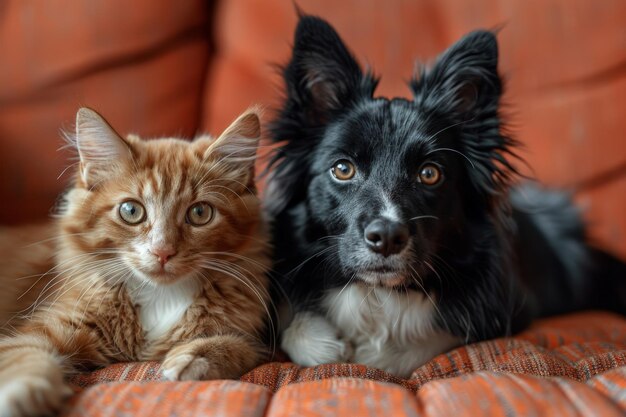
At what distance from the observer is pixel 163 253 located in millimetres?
1362

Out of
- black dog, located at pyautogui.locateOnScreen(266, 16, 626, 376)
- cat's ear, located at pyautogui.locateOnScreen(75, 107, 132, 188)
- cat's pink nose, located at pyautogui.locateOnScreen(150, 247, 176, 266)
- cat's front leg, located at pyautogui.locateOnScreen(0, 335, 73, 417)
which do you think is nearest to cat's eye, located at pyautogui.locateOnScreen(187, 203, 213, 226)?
cat's pink nose, located at pyautogui.locateOnScreen(150, 247, 176, 266)

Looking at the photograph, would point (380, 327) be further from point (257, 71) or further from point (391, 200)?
point (257, 71)

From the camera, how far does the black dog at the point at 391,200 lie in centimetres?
157

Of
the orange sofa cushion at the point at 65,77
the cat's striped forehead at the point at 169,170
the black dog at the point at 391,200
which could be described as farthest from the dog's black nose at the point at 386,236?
the orange sofa cushion at the point at 65,77

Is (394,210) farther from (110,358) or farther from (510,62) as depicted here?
(510,62)

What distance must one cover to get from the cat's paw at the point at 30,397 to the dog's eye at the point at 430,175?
1018mm

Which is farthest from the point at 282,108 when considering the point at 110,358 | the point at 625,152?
the point at 625,152

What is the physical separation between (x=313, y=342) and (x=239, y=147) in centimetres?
57

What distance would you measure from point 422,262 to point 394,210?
161 mm

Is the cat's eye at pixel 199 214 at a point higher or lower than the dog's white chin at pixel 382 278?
higher

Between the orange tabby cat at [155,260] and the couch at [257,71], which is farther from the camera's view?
the couch at [257,71]

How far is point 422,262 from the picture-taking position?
4.90 ft

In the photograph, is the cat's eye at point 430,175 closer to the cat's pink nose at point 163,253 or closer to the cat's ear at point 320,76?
the cat's ear at point 320,76

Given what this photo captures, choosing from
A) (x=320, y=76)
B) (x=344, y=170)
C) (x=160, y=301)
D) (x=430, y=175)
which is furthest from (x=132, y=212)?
(x=430, y=175)
